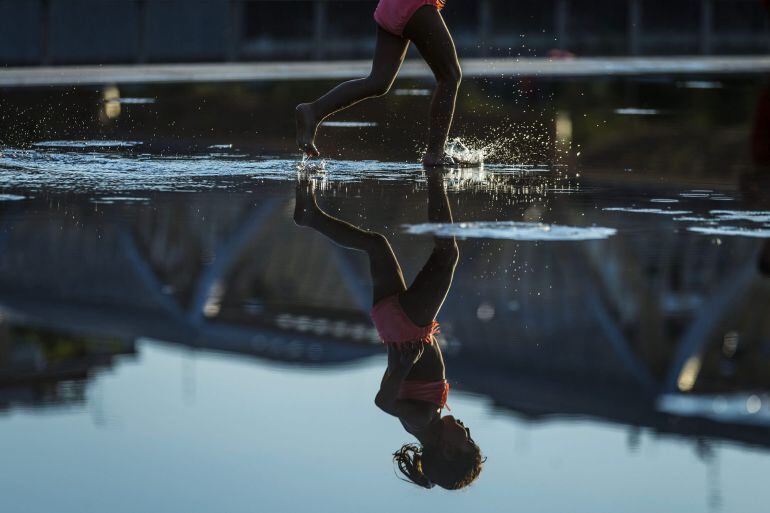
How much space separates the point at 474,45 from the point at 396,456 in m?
28.1

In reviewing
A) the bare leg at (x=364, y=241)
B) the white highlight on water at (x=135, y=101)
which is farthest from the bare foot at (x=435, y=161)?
the white highlight on water at (x=135, y=101)

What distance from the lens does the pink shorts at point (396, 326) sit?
5414 mm

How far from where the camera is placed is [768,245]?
738cm

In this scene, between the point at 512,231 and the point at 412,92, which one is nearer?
the point at 512,231

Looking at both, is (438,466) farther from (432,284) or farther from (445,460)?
(432,284)

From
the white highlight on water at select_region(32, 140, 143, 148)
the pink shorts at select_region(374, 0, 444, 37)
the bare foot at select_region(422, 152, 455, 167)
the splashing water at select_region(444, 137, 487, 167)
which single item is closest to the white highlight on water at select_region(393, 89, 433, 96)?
the splashing water at select_region(444, 137, 487, 167)

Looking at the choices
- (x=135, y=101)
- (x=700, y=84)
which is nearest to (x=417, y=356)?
(x=135, y=101)

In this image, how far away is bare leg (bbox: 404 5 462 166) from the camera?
33.4 feet

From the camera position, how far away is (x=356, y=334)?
5547 millimetres

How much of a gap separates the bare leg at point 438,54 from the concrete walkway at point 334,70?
1010 cm

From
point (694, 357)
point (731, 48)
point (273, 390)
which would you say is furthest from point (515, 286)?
point (731, 48)

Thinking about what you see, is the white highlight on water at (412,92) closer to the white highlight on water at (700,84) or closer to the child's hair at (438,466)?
the white highlight on water at (700,84)

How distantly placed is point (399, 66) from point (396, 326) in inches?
197

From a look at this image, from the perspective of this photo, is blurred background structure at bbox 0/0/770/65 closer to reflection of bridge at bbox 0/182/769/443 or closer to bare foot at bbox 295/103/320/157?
bare foot at bbox 295/103/320/157
